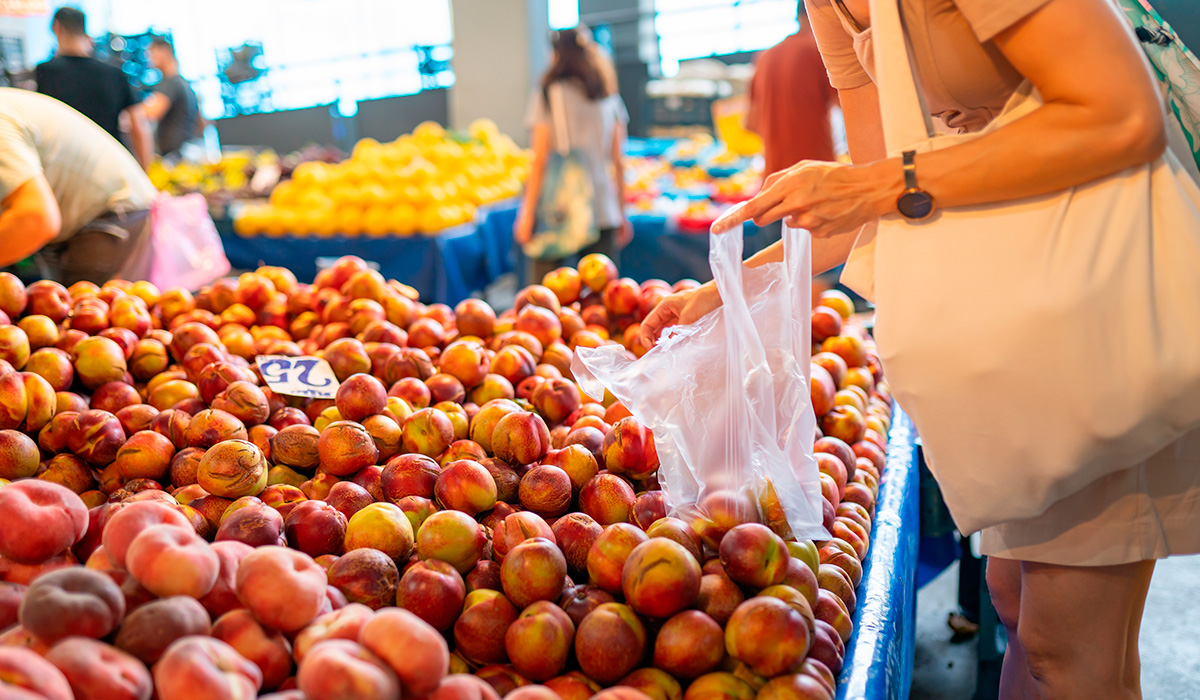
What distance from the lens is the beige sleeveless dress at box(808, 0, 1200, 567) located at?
0.95 metres

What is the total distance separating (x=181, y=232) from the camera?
3223 mm

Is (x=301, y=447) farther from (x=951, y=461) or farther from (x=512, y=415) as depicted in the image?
(x=951, y=461)

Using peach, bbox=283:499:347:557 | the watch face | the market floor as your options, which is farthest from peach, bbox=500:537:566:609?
the market floor

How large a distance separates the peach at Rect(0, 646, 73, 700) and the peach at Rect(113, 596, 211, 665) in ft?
0.26

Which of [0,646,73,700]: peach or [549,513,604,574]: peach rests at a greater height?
[0,646,73,700]: peach

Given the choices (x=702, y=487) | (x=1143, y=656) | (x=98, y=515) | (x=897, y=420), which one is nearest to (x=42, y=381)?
(x=98, y=515)

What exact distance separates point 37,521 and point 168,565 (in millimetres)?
231

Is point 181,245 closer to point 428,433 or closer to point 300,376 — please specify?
point 300,376

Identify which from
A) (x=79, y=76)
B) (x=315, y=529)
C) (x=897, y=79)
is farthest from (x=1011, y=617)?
(x=79, y=76)


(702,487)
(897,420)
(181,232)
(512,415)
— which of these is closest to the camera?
(702,487)

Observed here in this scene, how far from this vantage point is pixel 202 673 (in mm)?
677

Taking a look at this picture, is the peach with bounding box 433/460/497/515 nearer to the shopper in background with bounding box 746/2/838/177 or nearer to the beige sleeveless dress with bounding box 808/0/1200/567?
the beige sleeveless dress with bounding box 808/0/1200/567

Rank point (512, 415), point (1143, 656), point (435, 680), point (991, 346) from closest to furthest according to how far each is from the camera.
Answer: point (435, 680), point (991, 346), point (512, 415), point (1143, 656)

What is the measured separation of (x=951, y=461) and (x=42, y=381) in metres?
1.49
